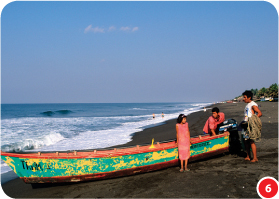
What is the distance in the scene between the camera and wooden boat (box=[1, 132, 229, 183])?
5.50m

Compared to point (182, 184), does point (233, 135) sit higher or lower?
higher

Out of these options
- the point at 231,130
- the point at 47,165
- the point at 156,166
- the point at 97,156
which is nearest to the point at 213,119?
the point at 231,130

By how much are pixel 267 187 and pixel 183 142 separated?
7.43ft

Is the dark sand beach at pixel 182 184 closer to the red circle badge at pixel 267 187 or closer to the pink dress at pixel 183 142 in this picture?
the red circle badge at pixel 267 187

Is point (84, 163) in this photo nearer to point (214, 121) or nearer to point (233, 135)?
point (214, 121)

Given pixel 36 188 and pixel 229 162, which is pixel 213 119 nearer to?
pixel 229 162

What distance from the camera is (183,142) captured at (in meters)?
5.88

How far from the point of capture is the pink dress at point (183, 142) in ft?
19.0

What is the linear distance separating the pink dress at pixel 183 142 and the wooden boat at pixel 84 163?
36 centimetres

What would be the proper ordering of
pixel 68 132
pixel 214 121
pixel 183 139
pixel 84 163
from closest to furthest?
pixel 84 163, pixel 183 139, pixel 214 121, pixel 68 132

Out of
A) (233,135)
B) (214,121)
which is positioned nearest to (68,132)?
Answer: (214,121)

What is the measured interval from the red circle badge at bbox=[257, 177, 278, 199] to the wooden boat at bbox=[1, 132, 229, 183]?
246cm

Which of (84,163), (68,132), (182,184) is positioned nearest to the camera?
(182,184)

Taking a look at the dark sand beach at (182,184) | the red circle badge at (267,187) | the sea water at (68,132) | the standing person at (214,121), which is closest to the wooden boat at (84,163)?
the dark sand beach at (182,184)
